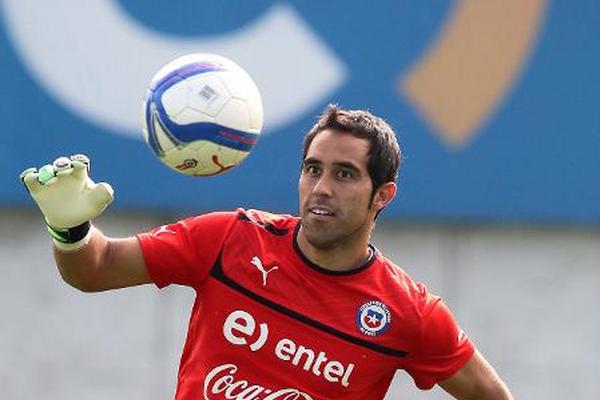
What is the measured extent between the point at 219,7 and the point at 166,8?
13.5 inches

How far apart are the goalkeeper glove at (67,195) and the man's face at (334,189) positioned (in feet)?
2.76

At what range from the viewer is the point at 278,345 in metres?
6.21

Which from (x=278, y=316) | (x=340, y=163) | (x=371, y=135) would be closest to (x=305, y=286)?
(x=278, y=316)

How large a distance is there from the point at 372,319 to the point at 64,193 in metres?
1.39

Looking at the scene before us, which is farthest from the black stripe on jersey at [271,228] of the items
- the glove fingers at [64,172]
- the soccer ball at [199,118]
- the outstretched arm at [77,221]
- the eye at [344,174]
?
the glove fingers at [64,172]

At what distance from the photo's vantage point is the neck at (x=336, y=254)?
633cm

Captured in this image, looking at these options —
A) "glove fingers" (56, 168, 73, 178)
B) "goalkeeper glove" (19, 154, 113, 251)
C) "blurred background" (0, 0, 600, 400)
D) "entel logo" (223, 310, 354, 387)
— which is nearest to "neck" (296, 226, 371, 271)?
"entel logo" (223, 310, 354, 387)

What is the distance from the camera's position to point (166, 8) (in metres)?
10.0

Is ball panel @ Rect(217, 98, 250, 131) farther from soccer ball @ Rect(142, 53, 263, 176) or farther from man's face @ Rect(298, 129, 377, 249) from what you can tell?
man's face @ Rect(298, 129, 377, 249)

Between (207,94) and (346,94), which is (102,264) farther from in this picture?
(346,94)

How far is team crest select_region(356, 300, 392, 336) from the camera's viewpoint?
249 inches

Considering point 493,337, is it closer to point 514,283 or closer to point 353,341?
point 514,283

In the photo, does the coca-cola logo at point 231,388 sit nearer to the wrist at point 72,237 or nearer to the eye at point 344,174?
the wrist at point 72,237

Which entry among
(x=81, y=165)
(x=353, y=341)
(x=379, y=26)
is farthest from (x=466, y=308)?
(x=81, y=165)
